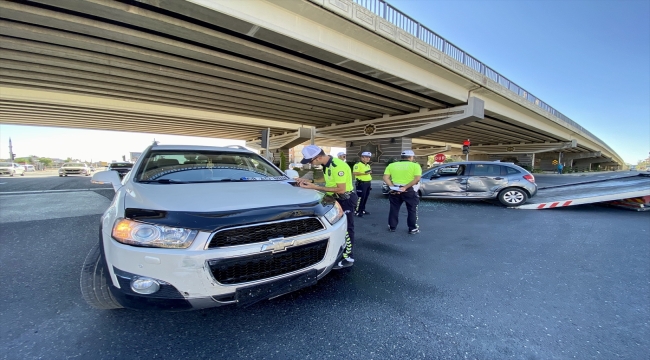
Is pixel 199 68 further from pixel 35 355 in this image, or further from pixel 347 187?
pixel 35 355

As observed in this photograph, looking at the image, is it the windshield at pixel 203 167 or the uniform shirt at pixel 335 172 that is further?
the uniform shirt at pixel 335 172

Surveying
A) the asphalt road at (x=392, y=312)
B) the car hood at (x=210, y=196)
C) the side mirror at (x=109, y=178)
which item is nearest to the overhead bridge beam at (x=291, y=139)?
the asphalt road at (x=392, y=312)

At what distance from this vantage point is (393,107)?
1812cm

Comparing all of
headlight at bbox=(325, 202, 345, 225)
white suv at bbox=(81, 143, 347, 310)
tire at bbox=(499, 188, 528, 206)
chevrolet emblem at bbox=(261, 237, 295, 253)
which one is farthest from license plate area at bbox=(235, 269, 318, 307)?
tire at bbox=(499, 188, 528, 206)

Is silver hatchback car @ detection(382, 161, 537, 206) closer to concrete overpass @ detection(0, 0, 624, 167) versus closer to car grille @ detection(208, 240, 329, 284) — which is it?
concrete overpass @ detection(0, 0, 624, 167)

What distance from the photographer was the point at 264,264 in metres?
1.84

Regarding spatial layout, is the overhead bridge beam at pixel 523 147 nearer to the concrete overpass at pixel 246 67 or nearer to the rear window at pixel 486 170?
the concrete overpass at pixel 246 67

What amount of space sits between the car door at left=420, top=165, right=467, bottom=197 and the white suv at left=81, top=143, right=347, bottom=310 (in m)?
6.53

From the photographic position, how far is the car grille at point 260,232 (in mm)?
1717

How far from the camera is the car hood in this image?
184cm

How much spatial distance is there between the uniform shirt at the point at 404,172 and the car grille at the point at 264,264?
2.92 meters

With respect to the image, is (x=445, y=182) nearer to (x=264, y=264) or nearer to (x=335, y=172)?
(x=335, y=172)

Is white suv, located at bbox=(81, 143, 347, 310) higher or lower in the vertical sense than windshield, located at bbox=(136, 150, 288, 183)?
lower

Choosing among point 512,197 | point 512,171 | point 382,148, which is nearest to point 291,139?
point 382,148
